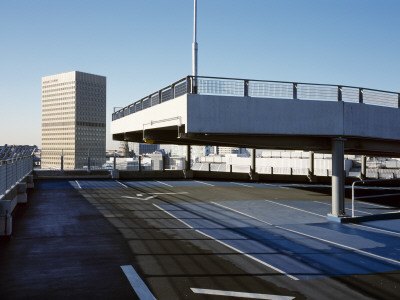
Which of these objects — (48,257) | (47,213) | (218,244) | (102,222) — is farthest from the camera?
(47,213)

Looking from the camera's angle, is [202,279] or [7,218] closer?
[202,279]

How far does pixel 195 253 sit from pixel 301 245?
3.88 meters

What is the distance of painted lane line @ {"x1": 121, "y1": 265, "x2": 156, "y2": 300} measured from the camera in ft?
26.6

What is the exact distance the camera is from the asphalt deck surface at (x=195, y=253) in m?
8.60

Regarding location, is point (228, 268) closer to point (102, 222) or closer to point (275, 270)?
point (275, 270)

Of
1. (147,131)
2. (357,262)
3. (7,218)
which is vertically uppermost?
(147,131)

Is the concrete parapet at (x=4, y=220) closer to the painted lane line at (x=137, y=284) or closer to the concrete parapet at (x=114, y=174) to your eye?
the painted lane line at (x=137, y=284)

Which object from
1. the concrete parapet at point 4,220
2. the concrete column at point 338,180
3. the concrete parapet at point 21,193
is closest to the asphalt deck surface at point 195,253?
the concrete parapet at point 4,220

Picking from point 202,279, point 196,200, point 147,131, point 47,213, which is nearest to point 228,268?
point 202,279

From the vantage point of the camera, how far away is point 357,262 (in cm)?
1095

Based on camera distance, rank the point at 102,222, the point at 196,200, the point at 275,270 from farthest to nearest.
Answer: the point at 196,200 < the point at 102,222 < the point at 275,270

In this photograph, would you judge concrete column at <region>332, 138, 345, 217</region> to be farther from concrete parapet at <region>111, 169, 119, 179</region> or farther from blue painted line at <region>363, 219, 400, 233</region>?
concrete parapet at <region>111, 169, 119, 179</region>

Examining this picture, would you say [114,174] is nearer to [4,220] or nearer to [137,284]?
[4,220]

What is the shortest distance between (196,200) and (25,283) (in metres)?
15.6
